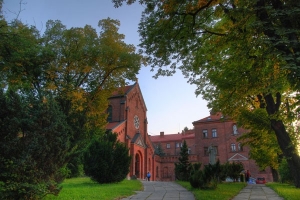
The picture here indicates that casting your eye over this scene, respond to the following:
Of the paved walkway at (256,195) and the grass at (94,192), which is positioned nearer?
the grass at (94,192)

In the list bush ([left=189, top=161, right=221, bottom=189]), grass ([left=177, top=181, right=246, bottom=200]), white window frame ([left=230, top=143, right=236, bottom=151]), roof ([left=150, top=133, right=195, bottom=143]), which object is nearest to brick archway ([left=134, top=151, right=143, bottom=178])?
white window frame ([left=230, top=143, right=236, bottom=151])

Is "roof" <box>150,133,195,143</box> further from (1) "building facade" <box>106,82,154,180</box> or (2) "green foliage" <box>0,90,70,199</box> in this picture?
(2) "green foliage" <box>0,90,70,199</box>

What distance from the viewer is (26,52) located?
539 inches

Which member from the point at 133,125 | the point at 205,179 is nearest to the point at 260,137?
the point at 205,179

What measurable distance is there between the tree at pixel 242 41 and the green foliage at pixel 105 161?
29.0 ft

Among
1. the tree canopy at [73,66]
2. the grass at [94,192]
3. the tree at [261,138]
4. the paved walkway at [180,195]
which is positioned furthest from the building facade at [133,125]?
the paved walkway at [180,195]

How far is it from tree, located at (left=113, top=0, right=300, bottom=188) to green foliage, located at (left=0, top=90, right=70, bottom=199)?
4039mm

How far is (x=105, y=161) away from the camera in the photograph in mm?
17344

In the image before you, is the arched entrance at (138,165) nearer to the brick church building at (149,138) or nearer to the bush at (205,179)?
the brick church building at (149,138)

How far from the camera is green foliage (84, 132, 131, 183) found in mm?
17308

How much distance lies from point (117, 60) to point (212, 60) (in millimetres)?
7281

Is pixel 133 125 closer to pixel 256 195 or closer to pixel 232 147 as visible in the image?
pixel 232 147

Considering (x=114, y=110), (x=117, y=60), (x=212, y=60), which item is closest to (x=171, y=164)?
(x=114, y=110)

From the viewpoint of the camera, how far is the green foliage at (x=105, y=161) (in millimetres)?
17308
